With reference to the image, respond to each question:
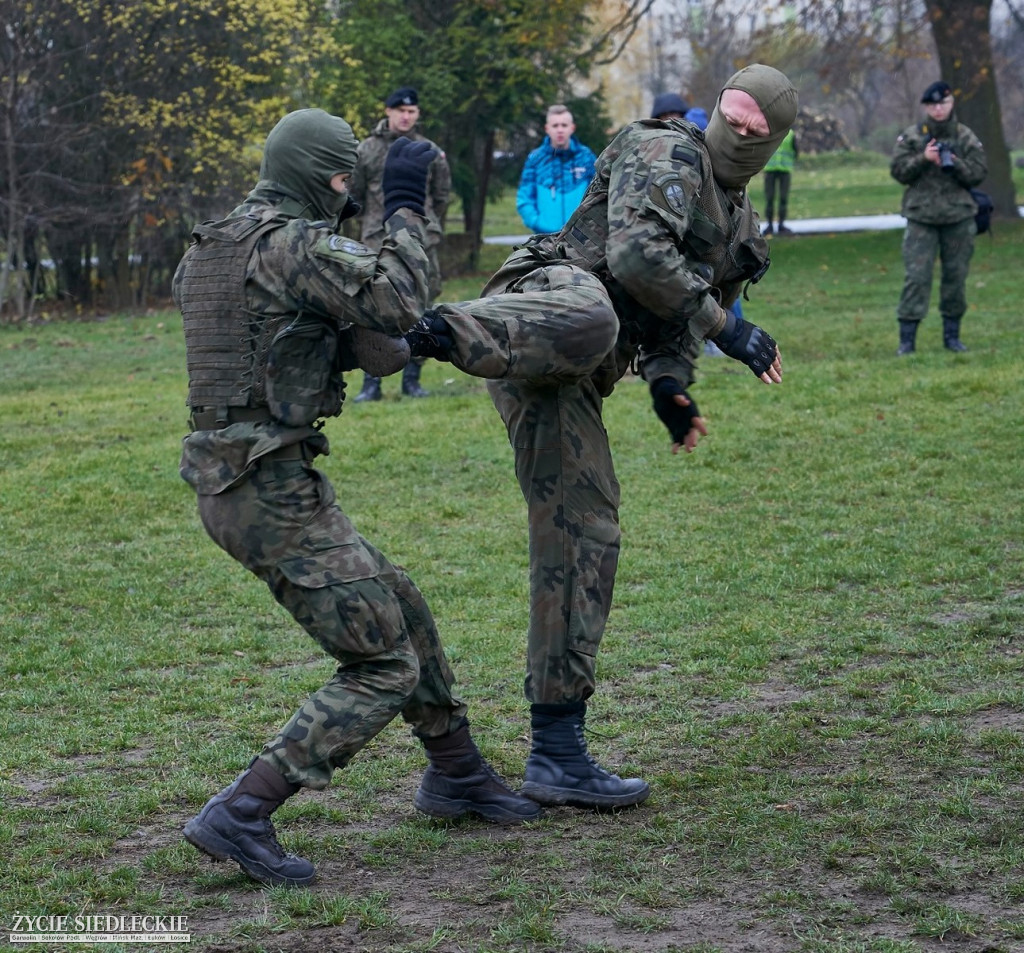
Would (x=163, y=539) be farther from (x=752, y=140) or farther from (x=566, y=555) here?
(x=752, y=140)

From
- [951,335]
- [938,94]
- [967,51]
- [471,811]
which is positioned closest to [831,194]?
[967,51]

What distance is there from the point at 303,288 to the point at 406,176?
0.53 metres

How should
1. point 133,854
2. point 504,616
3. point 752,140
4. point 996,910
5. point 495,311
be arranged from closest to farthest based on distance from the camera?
point 996,910
point 495,311
point 133,854
point 752,140
point 504,616

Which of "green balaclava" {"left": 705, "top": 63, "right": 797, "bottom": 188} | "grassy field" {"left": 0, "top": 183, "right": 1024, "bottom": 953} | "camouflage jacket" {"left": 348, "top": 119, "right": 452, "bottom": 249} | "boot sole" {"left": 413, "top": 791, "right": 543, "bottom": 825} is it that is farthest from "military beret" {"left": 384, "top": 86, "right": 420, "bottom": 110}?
"boot sole" {"left": 413, "top": 791, "right": 543, "bottom": 825}

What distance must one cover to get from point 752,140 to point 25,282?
724 inches

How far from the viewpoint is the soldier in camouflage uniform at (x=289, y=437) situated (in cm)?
393

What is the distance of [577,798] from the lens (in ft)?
15.1

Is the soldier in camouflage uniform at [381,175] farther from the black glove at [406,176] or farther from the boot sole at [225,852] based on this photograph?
the boot sole at [225,852]

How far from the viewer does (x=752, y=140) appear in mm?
4609

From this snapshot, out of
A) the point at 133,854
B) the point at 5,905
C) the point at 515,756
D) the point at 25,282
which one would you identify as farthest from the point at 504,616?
the point at 25,282

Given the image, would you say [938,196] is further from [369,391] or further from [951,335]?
[369,391]

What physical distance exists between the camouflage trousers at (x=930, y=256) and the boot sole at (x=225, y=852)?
33.5ft

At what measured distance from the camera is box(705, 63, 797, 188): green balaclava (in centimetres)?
459

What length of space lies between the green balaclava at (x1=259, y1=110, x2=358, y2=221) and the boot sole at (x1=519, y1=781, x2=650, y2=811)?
77.1 inches
